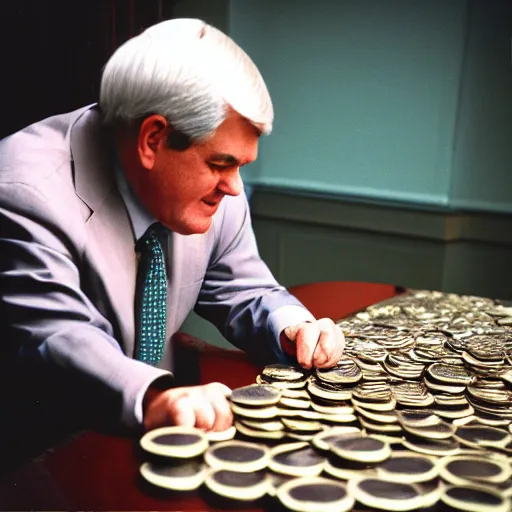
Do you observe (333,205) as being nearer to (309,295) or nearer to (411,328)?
(309,295)

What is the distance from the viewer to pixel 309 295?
188cm

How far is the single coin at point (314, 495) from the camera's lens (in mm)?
832

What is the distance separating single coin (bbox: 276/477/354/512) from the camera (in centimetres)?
83

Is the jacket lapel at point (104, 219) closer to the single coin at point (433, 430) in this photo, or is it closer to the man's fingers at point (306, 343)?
the man's fingers at point (306, 343)

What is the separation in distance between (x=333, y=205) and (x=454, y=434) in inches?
45.4

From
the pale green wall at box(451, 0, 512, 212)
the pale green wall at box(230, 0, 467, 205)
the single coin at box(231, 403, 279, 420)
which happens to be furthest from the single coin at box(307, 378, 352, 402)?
the pale green wall at box(451, 0, 512, 212)

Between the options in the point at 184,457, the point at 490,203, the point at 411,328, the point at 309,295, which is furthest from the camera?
the point at 490,203

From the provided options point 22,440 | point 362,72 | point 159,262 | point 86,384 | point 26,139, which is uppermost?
point 362,72

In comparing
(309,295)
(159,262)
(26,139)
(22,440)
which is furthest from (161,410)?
(309,295)

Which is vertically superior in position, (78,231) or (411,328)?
(78,231)

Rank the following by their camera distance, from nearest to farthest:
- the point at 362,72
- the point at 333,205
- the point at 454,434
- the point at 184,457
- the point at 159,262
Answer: the point at 184,457, the point at 454,434, the point at 159,262, the point at 362,72, the point at 333,205

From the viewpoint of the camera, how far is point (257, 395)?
1060 mm

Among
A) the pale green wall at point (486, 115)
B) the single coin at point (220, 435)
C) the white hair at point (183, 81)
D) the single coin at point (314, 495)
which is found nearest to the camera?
the single coin at point (314, 495)

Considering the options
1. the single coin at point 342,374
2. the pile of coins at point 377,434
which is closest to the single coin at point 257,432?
the pile of coins at point 377,434
